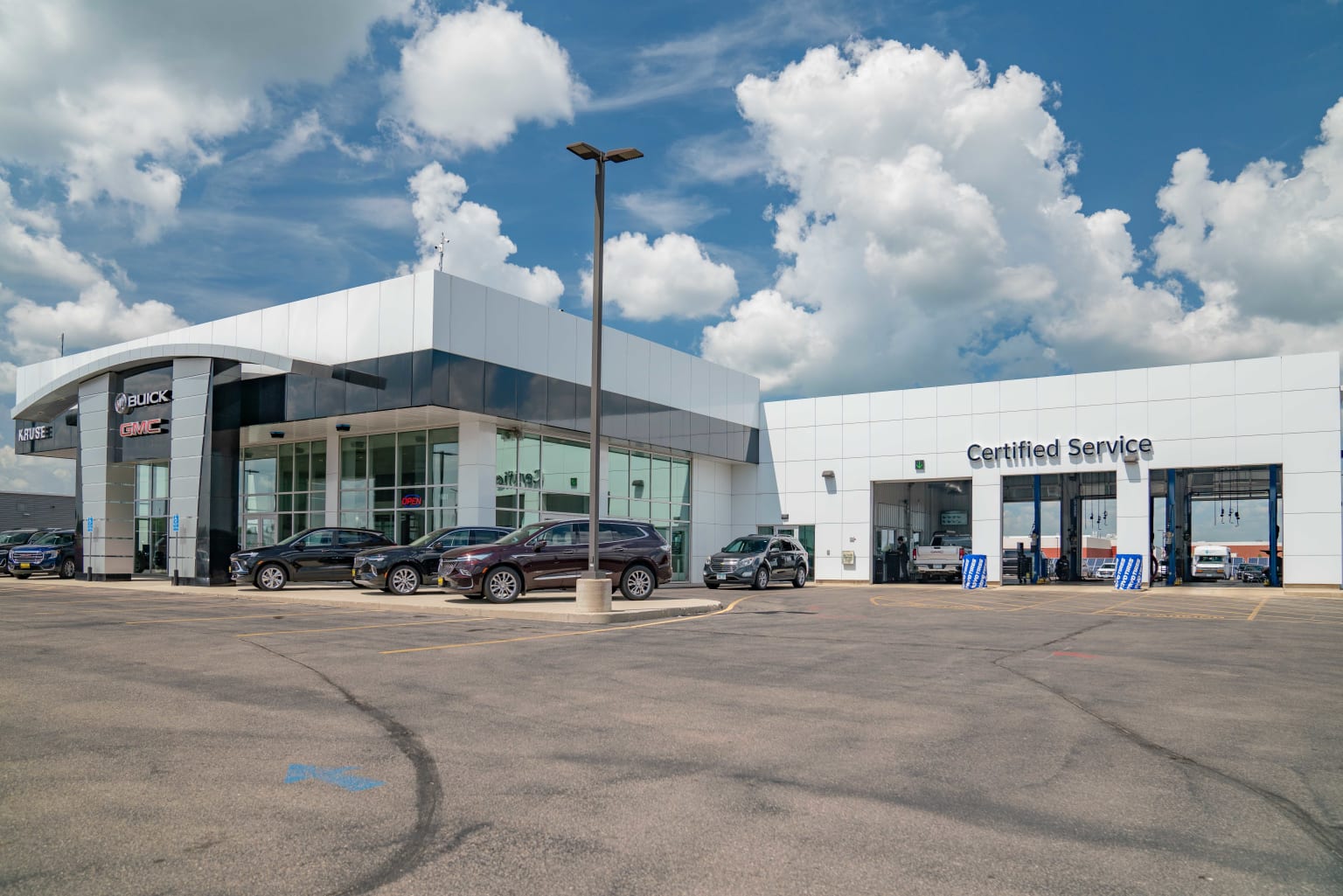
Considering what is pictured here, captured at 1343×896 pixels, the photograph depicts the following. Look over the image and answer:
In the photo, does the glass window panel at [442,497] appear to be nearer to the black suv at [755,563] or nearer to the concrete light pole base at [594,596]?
the black suv at [755,563]

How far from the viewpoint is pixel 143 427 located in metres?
30.2

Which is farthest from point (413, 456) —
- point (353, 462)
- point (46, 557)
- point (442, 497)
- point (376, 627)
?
point (376, 627)

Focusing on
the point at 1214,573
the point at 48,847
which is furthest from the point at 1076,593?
the point at 48,847

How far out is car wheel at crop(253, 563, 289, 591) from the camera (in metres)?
24.9

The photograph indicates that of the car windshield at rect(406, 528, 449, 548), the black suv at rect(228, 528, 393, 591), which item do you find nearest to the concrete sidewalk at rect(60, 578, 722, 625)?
the black suv at rect(228, 528, 393, 591)

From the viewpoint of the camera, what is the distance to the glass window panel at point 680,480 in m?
37.0

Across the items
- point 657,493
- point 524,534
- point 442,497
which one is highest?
point 657,493

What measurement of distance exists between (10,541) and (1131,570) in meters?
41.0

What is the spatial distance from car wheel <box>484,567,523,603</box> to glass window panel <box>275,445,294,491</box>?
51.9 ft

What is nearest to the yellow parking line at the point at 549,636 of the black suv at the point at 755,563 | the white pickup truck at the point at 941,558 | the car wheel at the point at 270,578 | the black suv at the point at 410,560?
the black suv at the point at 410,560

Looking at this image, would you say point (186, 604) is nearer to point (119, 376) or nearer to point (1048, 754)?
point (119, 376)

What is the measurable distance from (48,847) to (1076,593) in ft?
97.5

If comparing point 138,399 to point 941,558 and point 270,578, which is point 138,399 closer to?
point 270,578

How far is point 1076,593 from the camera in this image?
29.5m
